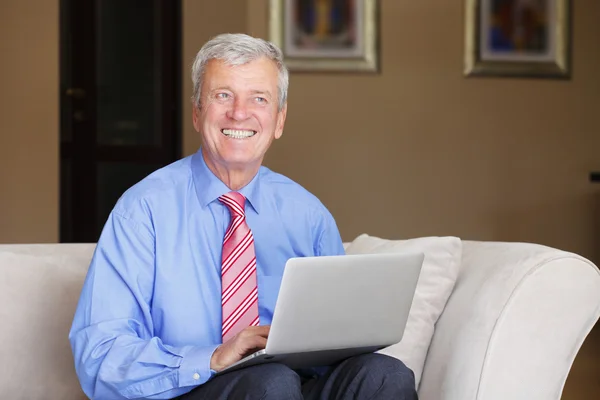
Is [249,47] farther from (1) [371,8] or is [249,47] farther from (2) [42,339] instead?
(1) [371,8]

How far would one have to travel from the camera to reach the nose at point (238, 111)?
6.51ft

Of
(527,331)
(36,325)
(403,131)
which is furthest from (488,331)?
(403,131)

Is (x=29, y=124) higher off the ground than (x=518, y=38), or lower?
lower

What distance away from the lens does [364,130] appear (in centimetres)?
546

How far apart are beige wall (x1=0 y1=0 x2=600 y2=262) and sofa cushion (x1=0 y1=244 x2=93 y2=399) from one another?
10.3ft

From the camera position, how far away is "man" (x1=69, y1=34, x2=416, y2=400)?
1742 mm

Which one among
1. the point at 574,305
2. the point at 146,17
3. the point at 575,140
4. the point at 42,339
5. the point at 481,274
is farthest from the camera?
the point at 146,17

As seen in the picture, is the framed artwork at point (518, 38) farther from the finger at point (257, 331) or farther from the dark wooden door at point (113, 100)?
the finger at point (257, 331)

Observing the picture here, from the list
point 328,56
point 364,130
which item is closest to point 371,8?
point 328,56

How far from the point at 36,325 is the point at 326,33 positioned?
11.3 feet

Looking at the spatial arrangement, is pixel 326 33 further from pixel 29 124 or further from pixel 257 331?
pixel 257 331

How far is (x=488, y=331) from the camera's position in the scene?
192 centimetres

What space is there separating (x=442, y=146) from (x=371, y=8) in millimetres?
920

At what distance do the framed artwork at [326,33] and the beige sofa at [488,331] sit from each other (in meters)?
3.23
